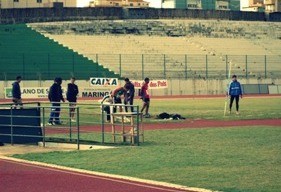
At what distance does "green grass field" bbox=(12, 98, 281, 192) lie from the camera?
14.3 m

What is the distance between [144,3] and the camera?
163m

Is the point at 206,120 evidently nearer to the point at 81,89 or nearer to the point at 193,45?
the point at 81,89

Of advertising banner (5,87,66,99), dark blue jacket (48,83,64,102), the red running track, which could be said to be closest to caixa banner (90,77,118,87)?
advertising banner (5,87,66,99)

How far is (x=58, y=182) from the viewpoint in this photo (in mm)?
14336

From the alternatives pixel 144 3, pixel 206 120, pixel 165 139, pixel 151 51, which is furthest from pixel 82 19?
pixel 144 3

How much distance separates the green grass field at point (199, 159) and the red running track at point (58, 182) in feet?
2.25

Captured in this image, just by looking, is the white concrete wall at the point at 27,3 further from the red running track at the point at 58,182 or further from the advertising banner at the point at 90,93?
the red running track at the point at 58,182

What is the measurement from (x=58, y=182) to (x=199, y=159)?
397cm

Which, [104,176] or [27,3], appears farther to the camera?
[27,3]

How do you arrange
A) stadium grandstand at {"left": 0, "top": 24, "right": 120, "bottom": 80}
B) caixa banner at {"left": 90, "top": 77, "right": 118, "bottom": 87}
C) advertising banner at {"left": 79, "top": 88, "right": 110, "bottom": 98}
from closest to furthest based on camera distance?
caixa banner at {"left": 90, "top": 77, "right": 118, "bottom": 87} < advertising banner at {"left": 79, "top": 88, "right": 110, "bottom": 98} < stadium grandstand at {"left": 0, "top": 24, "right": 120, "bottom": 80}

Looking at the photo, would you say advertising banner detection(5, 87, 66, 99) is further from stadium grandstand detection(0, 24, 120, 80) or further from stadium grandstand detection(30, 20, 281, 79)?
stadium grandstand detection(30, 20, 281, 79)

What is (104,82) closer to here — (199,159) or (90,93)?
(90,93)

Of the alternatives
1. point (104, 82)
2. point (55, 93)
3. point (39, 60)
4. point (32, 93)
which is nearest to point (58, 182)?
point (55, 93)

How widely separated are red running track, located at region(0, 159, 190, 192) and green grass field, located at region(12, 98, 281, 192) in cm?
68
